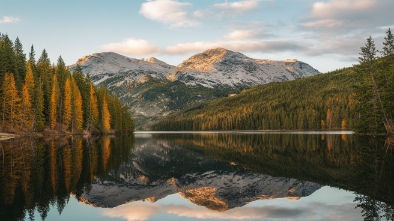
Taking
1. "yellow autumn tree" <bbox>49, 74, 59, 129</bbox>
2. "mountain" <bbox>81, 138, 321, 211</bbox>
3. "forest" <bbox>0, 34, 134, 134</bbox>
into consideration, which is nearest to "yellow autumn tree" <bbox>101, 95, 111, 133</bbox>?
"forest" <bbox>0, 34, 134, 134</bbox>

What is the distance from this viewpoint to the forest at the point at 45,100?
287 ft

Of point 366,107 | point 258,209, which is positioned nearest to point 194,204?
point 258,209

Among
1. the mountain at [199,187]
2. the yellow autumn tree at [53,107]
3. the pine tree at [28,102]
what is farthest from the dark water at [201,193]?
the yellow autumn tree at [53,107]

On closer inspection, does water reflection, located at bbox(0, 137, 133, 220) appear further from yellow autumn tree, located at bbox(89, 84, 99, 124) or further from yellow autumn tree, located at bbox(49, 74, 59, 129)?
yellow autumn tree, located at bbox(89, 84, 99, 124)

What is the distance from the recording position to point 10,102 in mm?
85500

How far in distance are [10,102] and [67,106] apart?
21634 millimetres

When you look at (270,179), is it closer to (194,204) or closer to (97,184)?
(194,204)

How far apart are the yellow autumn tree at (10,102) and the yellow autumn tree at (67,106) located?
717 inches

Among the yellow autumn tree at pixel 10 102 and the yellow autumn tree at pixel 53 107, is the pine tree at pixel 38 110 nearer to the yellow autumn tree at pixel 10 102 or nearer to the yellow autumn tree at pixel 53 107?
the yellow autumn tree at pixel 53 107

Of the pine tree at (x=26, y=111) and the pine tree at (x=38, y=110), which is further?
the pine tree at (x=38, y=110)

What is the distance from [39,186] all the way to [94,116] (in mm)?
106900

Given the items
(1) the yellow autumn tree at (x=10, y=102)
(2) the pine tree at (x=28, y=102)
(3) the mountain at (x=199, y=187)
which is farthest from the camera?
(2) the pine tree at (x=28, y=102)

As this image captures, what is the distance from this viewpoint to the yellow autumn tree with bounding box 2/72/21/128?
3374 inches

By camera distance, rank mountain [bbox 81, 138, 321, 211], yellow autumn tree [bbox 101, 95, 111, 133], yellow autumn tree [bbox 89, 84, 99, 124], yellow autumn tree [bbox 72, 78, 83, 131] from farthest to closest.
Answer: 1. yellow autumn tree [bbox 101, 95, 111, 133]
2. yellow autumn tree [bbox 89, 84, 99, 124]
3. yellow autumn tree [bbox 72, 78, 83, 131]
4. mountain [bbox 81, 138, 321, 211]
